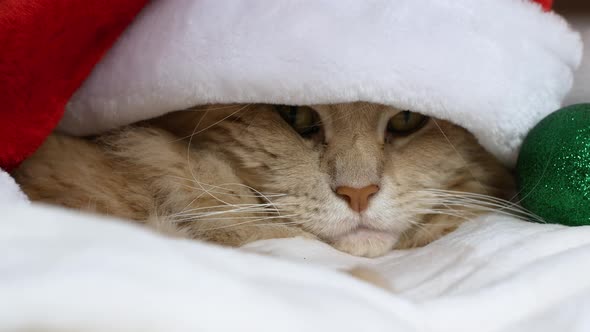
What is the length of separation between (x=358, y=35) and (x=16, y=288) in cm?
65

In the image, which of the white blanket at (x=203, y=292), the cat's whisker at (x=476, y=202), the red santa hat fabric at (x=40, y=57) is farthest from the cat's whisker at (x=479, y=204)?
the red santa hat fabric at (x=40, y=57)

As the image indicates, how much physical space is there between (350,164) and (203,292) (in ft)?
2.01

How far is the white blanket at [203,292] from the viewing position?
1.57 ft

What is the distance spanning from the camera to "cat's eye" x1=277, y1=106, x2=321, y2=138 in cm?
118

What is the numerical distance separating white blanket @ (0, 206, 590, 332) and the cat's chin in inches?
11.0

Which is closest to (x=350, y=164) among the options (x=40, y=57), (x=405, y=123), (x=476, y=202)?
(x=405, y=123)

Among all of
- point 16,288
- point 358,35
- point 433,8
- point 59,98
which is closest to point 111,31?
point 59,98

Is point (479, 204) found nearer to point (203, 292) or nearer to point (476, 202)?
point (476, 202)

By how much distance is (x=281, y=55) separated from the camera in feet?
3.13

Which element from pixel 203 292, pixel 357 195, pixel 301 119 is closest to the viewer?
pixel 203 292

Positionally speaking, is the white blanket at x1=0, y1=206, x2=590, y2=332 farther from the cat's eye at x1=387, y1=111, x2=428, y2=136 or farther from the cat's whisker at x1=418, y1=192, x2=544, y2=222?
the cat's eye at x1=387, y1=111, x2=428, y2=136

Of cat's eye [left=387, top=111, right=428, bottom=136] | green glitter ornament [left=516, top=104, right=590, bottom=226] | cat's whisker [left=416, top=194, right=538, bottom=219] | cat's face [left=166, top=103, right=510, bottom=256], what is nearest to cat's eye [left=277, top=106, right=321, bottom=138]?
cat's face [left=166, top=103, right=510, bottom=256]

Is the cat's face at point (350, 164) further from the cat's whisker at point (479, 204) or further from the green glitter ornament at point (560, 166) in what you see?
the green glitter ornament at point (560, 166)

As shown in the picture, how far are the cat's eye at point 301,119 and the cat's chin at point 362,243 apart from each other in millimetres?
224
